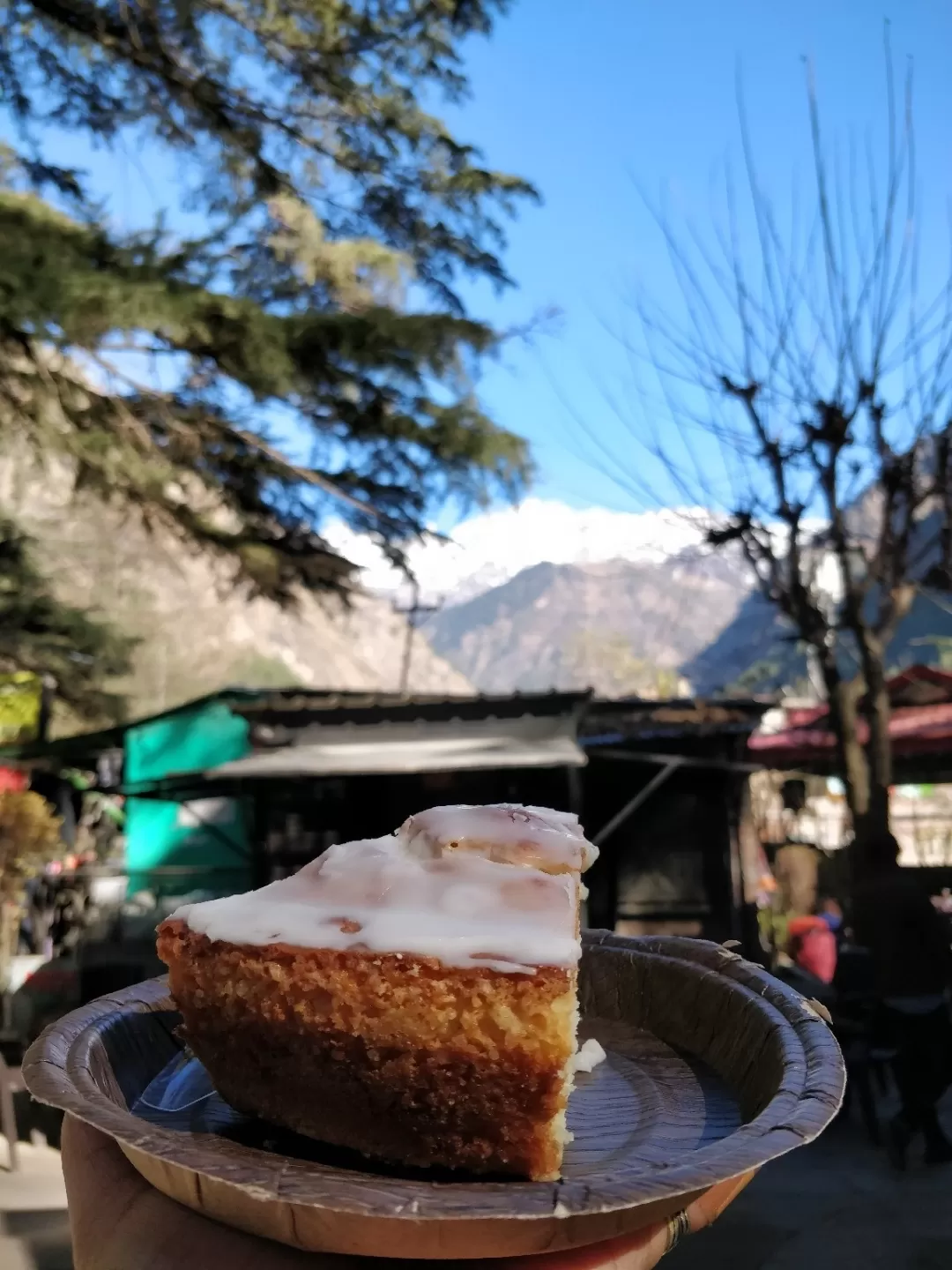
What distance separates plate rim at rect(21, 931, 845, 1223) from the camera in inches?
26.5

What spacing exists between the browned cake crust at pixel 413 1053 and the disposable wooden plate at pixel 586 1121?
4cm

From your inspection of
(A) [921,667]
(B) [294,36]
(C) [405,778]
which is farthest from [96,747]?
(A) [921,667]

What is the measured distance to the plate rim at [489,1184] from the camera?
67 centimetres

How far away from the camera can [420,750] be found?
5723mm

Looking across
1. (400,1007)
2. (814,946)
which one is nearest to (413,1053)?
(400,1007)

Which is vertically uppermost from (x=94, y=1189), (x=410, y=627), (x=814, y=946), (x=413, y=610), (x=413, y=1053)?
(x=413, y=610)

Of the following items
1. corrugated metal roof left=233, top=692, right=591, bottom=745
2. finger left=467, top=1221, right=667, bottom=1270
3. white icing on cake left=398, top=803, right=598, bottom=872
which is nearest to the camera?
finger left=467, top=1221, right=667, bottom=1270

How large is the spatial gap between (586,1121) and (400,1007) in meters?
0.39

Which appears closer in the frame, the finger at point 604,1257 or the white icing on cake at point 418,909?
the finger at point 604,1257

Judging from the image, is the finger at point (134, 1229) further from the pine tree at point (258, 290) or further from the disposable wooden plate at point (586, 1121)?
the pine tree at point (258, 290)

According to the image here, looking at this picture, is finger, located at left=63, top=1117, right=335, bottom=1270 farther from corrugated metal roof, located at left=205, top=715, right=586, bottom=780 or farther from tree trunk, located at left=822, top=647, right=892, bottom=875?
tree trunk, located at left=822, top=647, right=892, bottom=875

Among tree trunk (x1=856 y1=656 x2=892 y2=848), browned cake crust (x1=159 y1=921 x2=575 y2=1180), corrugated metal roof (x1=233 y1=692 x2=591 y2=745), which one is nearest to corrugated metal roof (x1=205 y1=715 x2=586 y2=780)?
corrugated metal roof (x1=233 y1=692 x2=591 y2=745)

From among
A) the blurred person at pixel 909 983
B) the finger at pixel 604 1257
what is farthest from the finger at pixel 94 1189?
the blurred person at pixel 909 983

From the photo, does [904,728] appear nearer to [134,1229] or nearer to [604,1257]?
[604,1257]
